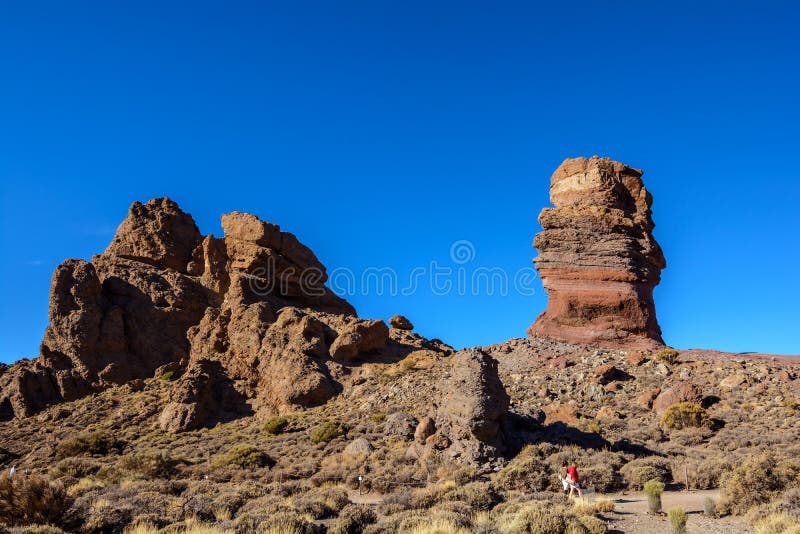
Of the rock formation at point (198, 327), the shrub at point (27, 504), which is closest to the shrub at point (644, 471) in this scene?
the shrub at point (27, 504)

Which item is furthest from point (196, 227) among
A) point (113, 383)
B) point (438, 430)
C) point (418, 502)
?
point (418, 502)

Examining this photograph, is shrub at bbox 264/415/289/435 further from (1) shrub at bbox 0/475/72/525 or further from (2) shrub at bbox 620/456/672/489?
(2) shrub at bbox 620/456/672/489

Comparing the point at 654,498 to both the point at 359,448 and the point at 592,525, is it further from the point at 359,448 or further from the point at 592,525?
the point at 359,448

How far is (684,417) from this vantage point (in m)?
25.6

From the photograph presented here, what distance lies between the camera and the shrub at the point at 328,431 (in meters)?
27.2

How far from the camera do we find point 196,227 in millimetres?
56031

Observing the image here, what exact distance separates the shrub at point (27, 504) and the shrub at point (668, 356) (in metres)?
29.0

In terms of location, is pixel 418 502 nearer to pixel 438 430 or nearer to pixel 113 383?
pixel 438 430

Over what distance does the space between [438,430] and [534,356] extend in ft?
46.0

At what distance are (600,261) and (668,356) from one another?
678 centimetres

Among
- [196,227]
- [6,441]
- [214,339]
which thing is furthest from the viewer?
[196,227]

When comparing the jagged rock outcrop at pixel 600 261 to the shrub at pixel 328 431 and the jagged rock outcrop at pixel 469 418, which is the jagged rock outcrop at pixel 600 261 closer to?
the jagged rock outcrop at pixel 469 418

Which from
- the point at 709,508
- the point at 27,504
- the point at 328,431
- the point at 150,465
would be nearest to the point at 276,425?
the point at 328,431

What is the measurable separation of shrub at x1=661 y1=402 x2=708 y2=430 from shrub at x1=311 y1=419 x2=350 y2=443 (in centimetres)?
1463
